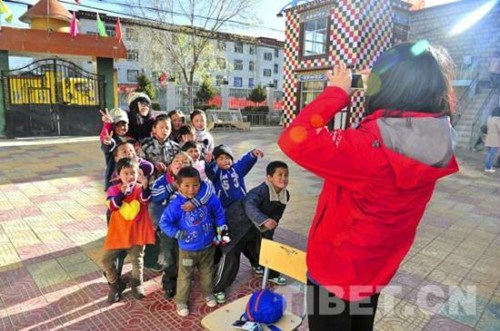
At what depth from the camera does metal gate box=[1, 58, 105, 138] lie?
11969 mm

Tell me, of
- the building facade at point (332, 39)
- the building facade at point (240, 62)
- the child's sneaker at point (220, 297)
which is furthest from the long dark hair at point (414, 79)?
the building facade at point (240, 62)

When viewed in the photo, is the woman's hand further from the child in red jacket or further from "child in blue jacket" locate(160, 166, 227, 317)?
the child in red jacket

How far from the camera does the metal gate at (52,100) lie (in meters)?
12.0

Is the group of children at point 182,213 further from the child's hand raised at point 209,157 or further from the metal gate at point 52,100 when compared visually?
the metal gate at point 52,100

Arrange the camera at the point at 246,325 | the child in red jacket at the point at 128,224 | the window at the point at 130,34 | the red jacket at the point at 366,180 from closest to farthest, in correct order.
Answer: the red jacket at the point at 366,180 < the camera at the point at 246,325 < the child in red jacket at the point at 128,224 < the window at the point at 130,34

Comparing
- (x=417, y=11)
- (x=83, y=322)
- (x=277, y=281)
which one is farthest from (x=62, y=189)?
(x=417, y=11)

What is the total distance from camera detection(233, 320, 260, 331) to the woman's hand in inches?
45.4

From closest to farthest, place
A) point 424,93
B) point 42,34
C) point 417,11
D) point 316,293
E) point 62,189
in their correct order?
1. point 424,93
2. point 316,293
3. point 62,189
4. point 42,34
5. point 417,11

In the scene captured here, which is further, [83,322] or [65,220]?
[65,220]

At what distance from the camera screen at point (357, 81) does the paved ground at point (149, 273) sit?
6.09ft

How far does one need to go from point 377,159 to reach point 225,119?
1587 centimetres

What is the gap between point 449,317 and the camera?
8.91ft

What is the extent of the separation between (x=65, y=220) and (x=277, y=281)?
291cm

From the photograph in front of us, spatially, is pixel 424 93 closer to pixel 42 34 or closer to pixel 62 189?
pixel 62 189
